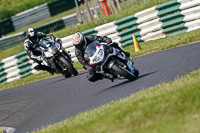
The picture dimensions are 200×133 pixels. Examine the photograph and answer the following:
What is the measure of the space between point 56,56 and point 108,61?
5.45m

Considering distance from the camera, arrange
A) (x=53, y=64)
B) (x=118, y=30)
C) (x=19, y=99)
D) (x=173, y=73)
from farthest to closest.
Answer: (x=118, y=30)
(x=53, y=64)
(x=19, y=99)
(x=173, y=73)

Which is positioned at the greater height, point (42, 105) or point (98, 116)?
point (98, 116)

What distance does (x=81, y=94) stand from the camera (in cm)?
1016

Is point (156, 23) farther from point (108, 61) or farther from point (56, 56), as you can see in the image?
point (108, 61)

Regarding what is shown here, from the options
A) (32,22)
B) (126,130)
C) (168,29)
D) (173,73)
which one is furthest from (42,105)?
(32,22)

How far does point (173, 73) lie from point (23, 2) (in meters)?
30.8

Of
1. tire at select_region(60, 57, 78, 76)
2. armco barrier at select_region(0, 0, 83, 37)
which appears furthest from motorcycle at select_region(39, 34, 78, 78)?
armco barrier at select_region(0, 0, 83, 37)

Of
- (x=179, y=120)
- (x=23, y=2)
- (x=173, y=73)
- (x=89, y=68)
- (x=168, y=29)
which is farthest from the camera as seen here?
(x=23, y=2)

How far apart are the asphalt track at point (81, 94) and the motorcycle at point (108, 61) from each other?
292 millimetres

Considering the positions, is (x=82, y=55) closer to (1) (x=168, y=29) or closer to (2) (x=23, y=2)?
(1) (x=168, y=29)

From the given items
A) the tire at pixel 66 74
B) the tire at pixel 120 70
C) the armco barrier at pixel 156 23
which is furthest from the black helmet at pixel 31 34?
the tire at pixel 120 70

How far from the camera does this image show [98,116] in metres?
6.32

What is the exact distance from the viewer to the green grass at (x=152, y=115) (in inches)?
196

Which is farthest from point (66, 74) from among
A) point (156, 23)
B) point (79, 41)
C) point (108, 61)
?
point (108, 61)
